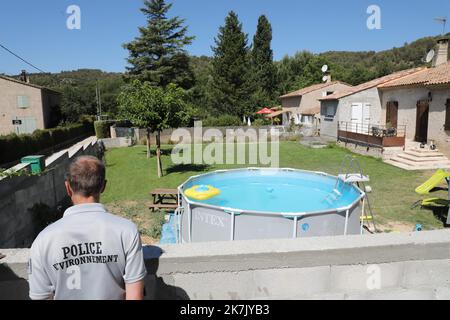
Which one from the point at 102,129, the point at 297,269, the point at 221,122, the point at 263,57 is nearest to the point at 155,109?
the point at 297,269

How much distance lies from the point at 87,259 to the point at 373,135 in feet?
78.1

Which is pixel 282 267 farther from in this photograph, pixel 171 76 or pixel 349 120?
pixel 171 76

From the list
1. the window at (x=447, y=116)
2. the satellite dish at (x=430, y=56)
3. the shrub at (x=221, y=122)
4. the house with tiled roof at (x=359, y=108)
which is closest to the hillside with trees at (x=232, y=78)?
the shrub at (x=221, y=122)

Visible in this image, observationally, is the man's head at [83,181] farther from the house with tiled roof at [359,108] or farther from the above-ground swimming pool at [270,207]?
the house with tiled roof at [359,108]

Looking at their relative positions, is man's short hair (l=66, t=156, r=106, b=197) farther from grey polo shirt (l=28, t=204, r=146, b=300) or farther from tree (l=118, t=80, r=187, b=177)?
tree (l=118, t=80, r=187, b=177)

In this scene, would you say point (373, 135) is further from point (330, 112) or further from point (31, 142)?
point (31, 142)

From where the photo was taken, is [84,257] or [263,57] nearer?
[84,257]

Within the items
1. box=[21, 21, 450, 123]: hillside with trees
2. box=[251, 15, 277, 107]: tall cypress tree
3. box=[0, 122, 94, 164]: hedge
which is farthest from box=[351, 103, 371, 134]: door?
box=[0, 122, 94, 164]: hedge

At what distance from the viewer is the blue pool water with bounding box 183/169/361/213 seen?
1327 cm

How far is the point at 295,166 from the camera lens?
66.2ft

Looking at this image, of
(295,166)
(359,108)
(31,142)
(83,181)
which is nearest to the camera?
(83,181)

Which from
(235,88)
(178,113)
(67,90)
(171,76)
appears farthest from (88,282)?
(67,90)

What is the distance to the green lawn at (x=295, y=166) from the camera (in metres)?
10.7

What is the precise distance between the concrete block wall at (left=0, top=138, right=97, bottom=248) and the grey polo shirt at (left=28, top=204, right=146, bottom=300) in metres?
7.14
